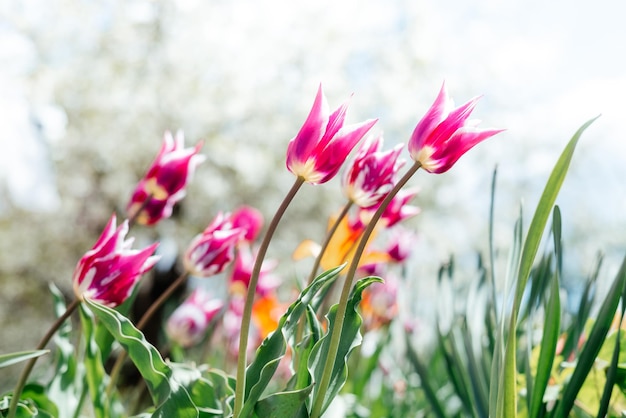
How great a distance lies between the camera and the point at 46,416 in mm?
571

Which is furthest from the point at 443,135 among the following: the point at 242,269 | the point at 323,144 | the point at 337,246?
the point at 242,269

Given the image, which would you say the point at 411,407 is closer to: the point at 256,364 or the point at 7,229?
the point at 256,364

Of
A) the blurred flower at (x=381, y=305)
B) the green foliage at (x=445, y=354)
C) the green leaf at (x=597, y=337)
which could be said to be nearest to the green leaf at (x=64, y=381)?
the green foliage at (x=445, y=354)

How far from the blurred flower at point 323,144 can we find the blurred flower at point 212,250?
0.26m

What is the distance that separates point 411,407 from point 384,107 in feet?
23.8

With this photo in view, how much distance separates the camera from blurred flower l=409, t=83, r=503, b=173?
0.45m

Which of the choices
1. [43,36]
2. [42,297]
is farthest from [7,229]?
[43,36]

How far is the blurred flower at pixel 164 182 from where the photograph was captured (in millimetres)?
771

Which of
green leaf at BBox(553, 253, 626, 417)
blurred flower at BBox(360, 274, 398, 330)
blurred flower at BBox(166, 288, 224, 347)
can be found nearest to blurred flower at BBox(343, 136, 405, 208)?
green leaf at BBox(553, 253, 626, 417)

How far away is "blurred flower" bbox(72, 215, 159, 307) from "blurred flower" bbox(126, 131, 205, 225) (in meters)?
0.19

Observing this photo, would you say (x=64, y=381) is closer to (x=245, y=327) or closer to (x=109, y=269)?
(x=109, y=269)

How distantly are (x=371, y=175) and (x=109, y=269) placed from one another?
0.24 meters

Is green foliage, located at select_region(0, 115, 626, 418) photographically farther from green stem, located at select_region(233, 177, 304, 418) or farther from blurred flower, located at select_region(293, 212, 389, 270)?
blurred flower, located at select_region(293, 212, 389, 270)

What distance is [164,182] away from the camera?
772mm
